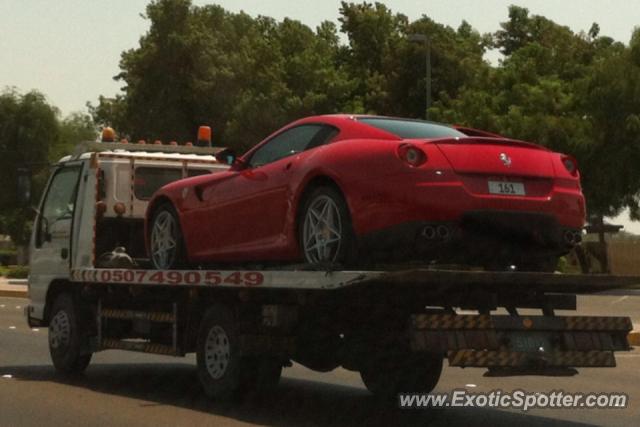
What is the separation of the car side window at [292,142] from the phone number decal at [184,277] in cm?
104

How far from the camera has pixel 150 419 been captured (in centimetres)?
980

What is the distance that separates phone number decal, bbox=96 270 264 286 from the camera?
9844 mm

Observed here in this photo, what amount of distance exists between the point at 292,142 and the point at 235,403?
7.08 ft

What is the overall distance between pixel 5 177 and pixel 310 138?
167ft

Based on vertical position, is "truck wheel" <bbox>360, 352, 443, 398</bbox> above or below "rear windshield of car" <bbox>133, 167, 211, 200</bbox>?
below

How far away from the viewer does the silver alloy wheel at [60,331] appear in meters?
13.3

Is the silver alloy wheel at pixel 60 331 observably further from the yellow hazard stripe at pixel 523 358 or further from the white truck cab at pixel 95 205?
the yellow hazard stripe at pixel 523 358

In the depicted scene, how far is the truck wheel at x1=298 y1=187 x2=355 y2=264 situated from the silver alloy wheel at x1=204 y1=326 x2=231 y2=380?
1.27m

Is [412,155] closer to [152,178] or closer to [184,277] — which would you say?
[184,277]

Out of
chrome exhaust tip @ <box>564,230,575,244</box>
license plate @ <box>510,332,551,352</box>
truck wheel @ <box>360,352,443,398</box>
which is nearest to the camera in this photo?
license plate @ <box>510,332,551,352</box>

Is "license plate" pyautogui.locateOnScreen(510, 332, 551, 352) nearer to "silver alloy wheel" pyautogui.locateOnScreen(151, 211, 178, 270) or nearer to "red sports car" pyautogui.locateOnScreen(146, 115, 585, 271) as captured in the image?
"red sports car" pyautogui.locateOnScreen(146, 115, 585, 271)

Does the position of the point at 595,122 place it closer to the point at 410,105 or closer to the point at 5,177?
the point at 410,105

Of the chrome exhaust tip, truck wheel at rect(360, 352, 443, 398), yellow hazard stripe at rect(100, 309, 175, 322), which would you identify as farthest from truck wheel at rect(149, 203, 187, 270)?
the chrome exhaust tip

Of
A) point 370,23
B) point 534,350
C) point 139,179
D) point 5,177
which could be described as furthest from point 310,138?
point 370,23
